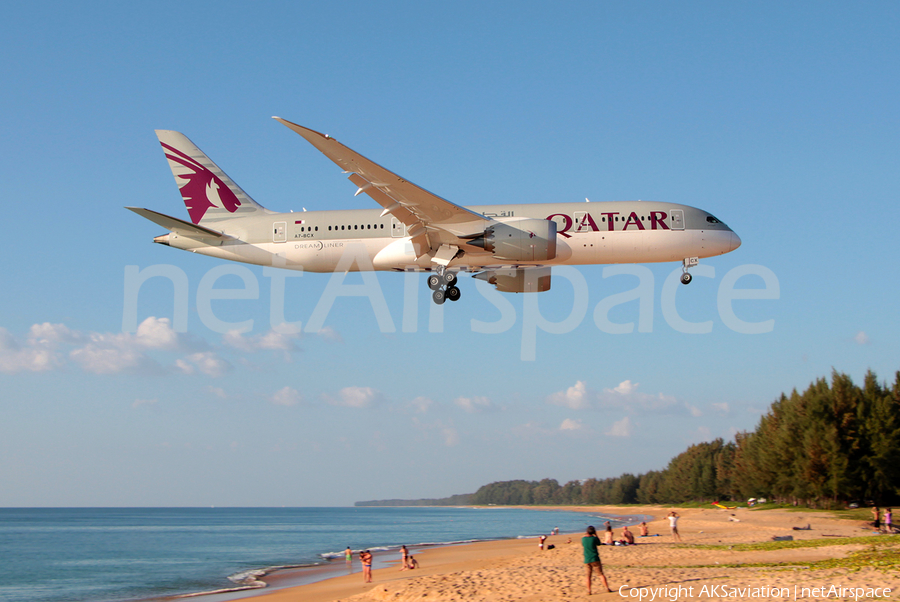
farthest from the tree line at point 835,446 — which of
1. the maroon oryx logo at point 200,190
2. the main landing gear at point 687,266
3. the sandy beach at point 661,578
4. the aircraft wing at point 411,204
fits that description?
the maroon oryx logo at point 200,190

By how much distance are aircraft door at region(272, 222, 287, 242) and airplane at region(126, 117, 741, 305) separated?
5 cm

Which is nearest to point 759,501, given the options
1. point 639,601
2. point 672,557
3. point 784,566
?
point 672,557

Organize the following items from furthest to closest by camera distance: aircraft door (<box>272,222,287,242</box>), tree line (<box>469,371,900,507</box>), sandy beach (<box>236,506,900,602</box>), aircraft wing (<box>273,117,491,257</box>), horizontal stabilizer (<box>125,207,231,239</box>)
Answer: tree line (<box>469,371,900,507</box>) < aircraft door (<box>272,222,287,242</box>) < horizontal stabilizer (<box>125,207,231,239</box>) < aircraft wing (<box>273,117,491,257</box>) < sandy beach (<box>236,506,900,602</box>)

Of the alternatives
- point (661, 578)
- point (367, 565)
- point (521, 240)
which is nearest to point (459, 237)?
point (521, 240)

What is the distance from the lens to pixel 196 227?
33125 mm

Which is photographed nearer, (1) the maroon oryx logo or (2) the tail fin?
(2) the tail fin

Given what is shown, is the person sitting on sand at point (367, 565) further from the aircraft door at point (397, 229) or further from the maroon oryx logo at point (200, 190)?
the maroon oryx logo at point (200, 190)

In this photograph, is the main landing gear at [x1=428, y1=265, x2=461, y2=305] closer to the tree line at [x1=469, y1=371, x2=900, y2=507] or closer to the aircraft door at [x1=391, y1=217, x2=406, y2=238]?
the aircraft door at [x1=391, y1=217, x2=406, y2=238]

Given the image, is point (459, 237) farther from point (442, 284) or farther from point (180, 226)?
point (180, 226)

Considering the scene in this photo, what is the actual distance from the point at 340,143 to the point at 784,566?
845 inches

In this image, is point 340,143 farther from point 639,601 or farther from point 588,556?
point 639,601

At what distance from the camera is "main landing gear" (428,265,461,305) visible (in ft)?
107

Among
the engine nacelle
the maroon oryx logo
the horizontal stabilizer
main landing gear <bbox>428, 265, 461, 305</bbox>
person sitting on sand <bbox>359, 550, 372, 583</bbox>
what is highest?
the maroon oryx logo

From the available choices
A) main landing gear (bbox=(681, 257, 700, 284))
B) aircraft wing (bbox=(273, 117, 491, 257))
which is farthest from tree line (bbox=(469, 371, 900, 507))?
aircraft wing (bbox=(273, 117, 491, 257))
